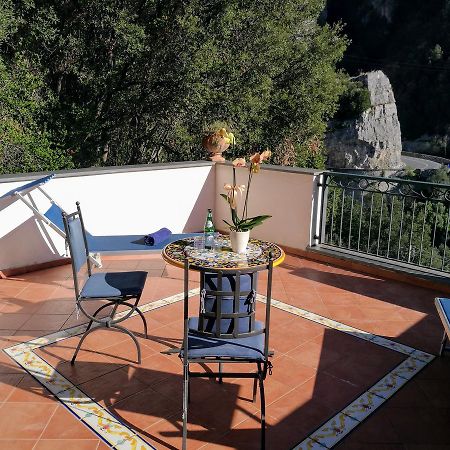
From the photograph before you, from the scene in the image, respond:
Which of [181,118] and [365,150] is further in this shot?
[365,150]

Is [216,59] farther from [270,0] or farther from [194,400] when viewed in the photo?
[194,400]

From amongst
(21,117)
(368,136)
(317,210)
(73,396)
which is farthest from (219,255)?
(368,136)

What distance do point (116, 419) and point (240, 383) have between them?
0.74 meters

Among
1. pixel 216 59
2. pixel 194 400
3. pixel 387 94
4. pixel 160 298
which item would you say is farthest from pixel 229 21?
pixel 387 94

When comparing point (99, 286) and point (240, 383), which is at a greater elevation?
point (99, 286)

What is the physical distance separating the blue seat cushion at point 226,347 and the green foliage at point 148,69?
7.66 metres

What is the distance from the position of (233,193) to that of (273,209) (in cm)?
297

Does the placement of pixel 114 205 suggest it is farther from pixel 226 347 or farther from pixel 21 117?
pixel 21 117

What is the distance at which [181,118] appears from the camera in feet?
32.9

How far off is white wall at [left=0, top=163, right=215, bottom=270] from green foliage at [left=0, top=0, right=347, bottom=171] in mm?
3966

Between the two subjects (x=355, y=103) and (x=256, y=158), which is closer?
(x=256, y=158)

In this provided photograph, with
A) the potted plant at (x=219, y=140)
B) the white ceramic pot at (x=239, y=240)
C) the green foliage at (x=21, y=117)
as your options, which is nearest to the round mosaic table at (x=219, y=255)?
the white ceramic pot at (x=239, y=240)

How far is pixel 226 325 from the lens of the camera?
7.43ft

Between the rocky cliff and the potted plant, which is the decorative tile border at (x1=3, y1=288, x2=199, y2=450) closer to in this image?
the potted plant
